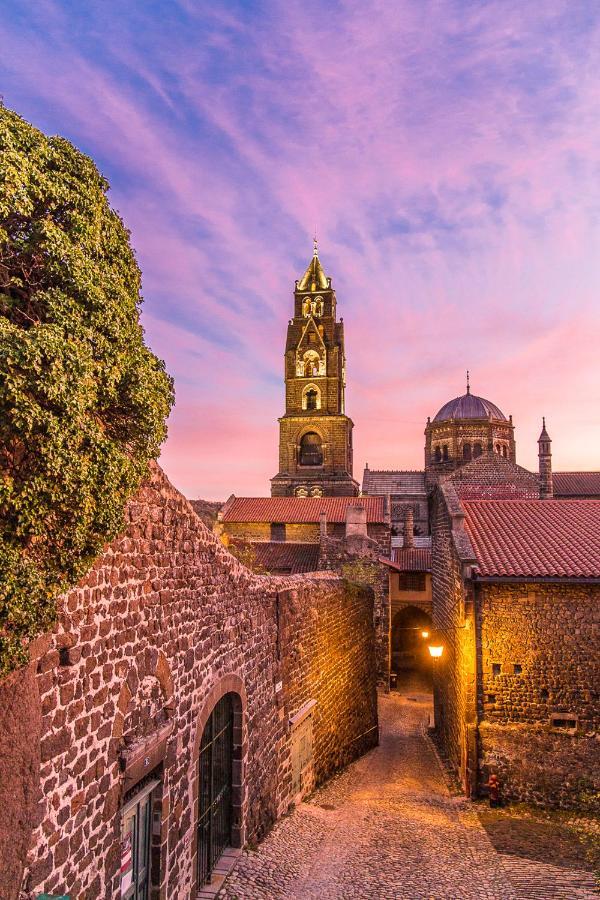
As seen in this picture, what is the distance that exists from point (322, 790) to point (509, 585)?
5637mm

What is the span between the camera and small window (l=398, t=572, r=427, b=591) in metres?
29.8

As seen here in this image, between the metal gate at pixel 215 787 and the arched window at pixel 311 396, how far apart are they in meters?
46.3

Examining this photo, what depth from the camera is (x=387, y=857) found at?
324 inches

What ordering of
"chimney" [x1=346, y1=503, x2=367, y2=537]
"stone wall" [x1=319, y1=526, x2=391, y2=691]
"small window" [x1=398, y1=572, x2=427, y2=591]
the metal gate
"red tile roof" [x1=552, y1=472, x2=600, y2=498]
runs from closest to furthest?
1. the metal gate
2. "stone wall" [x1=319, y1=526, x2=391, y2=691]
3. "chimney" [x1=346, y1=503, x2=367, y2=537]
4. "small window" [x1=398, y1=572, x2=427, y2=591]
5. "red tile roof" [x1=552, y1=472, x2=600, y2=498]

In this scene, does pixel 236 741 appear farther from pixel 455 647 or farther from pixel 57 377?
pixel 455 647

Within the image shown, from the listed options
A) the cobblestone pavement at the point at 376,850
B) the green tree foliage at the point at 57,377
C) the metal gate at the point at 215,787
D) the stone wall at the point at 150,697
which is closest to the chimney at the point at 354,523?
the cobblestone pavement at the point at 376,850

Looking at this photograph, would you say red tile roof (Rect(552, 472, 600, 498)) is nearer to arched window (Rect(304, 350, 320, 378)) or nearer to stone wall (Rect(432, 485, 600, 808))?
arched window (Rect(304, 350, 320, 378))

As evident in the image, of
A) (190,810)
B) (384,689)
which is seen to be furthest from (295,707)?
(384,689)

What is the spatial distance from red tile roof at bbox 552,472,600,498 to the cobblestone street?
3393 centimetres

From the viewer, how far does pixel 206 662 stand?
6.28m

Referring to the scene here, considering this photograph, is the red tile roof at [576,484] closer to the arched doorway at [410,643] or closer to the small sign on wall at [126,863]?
the arched doorway at [410,643]


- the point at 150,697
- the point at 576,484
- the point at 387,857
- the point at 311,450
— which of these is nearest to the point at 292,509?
the point at 311,450

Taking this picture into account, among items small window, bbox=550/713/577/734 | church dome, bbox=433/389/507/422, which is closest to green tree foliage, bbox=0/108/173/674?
small window, bbox=550/713/577/734

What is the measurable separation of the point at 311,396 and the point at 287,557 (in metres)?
28.3
